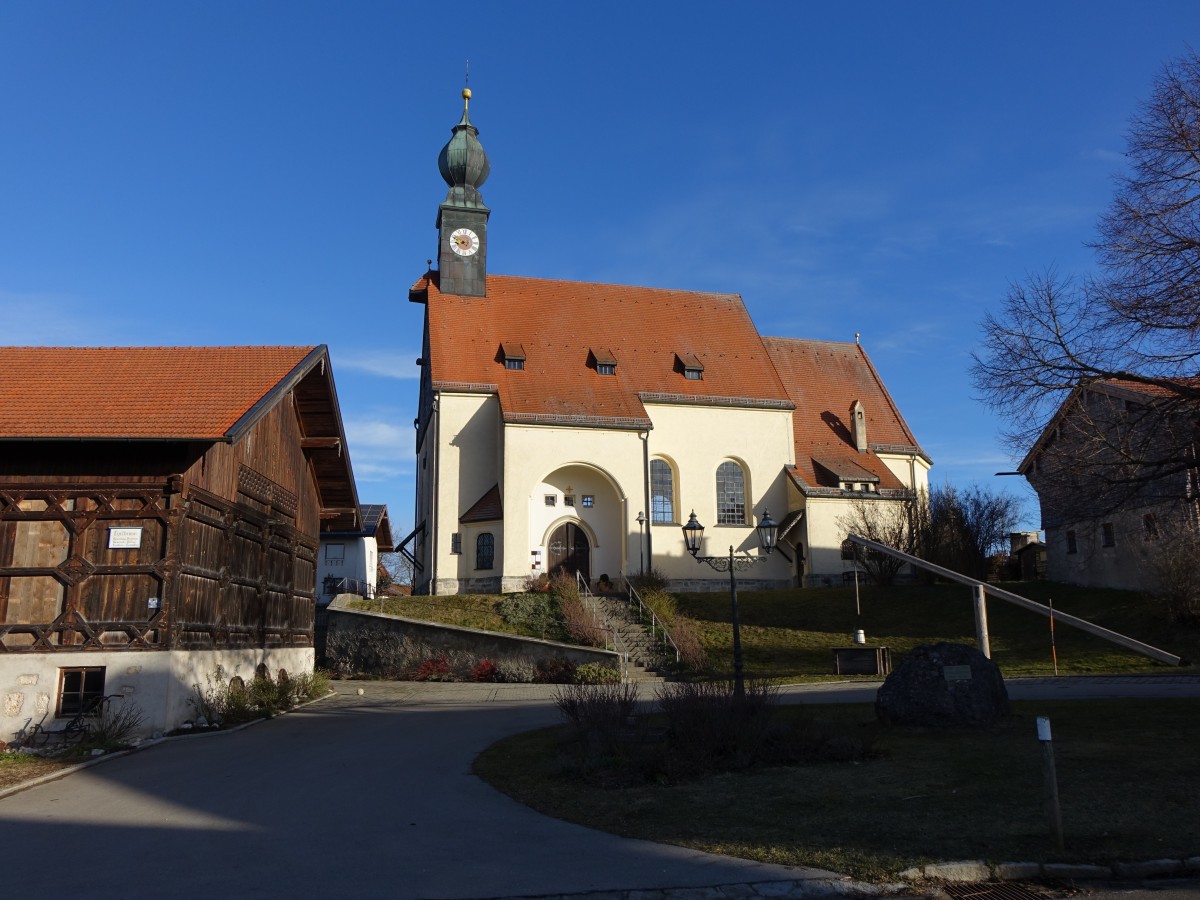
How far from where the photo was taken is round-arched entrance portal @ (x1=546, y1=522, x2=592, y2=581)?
117ft

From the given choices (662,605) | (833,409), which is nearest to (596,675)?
(662,605)

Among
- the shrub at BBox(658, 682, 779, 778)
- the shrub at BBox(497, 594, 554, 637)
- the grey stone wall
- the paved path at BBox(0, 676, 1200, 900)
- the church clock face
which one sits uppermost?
the church clock face

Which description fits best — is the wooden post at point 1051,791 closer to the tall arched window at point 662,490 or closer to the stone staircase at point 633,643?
the stone staircase at point 633,643

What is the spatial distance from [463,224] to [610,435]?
11.6 metres

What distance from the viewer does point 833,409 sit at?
4159 cm

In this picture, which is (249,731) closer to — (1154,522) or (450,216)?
(1154,522)

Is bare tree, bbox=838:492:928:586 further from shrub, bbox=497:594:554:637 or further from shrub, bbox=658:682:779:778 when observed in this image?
shrub, bbox=658:682:779:778

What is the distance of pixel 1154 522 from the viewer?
26.2 m

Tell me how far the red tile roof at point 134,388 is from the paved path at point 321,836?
4966 millimetres

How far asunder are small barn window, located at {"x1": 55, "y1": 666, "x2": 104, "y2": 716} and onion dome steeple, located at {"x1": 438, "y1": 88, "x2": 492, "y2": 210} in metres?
29.1

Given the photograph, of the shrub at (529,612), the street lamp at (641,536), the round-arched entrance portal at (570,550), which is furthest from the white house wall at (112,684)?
the street lamp at (641,536)

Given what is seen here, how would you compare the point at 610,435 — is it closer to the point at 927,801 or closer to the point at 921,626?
the point at 921,626

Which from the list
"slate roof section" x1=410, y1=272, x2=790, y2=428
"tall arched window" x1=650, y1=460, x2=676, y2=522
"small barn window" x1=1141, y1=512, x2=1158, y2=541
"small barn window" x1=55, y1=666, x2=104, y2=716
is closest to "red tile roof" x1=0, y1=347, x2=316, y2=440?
"small barn window" x1=55, y1=666, x2=104, y2=716

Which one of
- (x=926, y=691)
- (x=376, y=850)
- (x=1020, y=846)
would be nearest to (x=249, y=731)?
(x=376, y=850)
